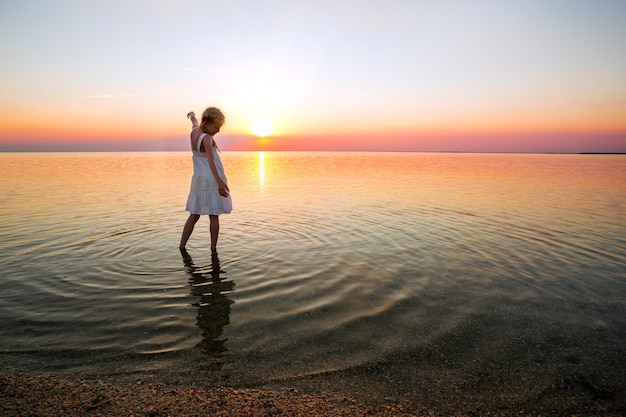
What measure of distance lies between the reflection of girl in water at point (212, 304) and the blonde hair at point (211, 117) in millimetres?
2839

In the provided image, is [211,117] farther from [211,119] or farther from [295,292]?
[295,292]

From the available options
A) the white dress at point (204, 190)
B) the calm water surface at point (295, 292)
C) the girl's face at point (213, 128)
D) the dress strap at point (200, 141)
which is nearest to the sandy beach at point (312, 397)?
the calm water surface at point (295, 292)

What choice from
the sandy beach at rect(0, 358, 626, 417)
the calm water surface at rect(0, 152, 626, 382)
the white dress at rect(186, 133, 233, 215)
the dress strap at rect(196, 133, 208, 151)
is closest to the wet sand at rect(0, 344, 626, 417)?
the sandy beach at rect(0, 358, 626, 417)

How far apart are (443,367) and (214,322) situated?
2.74m

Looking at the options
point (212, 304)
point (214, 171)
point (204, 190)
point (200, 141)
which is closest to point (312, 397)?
point (212, 304)

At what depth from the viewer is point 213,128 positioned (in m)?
6.86

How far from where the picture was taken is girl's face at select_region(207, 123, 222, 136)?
22.3 ft

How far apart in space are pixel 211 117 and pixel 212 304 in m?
3.89

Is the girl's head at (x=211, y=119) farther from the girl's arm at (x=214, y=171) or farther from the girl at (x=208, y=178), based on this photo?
the girl's arm at (x=214, y=171)

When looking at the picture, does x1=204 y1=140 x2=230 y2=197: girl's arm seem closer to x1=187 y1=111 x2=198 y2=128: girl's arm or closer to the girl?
the girl

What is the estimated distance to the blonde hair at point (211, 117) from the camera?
22.1 feet

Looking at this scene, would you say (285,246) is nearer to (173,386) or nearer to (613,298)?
(173,386)

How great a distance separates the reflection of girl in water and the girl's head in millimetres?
2749

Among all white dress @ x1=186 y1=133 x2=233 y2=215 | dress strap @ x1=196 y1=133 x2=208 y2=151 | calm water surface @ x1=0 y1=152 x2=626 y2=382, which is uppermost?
dress strap @ x1=196 y1=133 x2=208 y2=151
